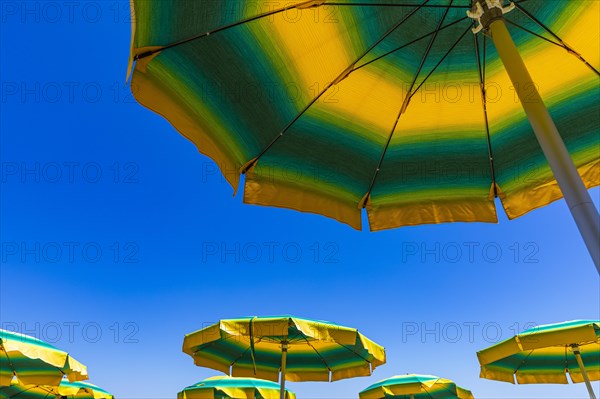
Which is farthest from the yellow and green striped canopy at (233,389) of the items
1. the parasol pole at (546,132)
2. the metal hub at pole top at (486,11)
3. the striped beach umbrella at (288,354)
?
the metal hub at pole top at (486,11)

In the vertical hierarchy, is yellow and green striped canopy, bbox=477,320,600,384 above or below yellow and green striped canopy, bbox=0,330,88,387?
above

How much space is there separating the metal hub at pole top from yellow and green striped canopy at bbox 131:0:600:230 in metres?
0.26

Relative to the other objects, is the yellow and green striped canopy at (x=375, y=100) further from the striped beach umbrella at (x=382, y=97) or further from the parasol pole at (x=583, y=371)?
the parasol pole at (x=583, y=371)

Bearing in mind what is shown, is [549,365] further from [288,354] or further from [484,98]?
[484,98]

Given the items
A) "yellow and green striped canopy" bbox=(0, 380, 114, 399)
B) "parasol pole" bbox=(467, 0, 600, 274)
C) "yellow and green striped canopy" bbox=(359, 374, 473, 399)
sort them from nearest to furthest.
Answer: "parasol pole" bbox=(467, 0, 600, 274)
"yellow and green striped canopy" bbox=(359, 374, 473, 399)
"yellow and green striped canopy" bbox=(0, 380, 114, 399)

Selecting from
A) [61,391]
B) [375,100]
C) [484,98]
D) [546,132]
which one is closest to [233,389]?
[61,391]

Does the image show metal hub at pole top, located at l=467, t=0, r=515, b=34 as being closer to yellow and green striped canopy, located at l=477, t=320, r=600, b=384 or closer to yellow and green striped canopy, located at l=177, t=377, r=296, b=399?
yellow and green striped canopy, located at l=477, t=320, r=600, b=384

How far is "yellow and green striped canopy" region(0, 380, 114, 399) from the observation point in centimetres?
983

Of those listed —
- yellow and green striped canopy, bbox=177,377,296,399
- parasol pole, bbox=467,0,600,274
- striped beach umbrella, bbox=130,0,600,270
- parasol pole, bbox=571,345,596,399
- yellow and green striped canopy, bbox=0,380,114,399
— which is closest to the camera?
parasol pole, bbox=467,0,600,274

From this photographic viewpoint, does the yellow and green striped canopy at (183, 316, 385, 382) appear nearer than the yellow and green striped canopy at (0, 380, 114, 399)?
Yes

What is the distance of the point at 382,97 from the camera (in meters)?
3.31

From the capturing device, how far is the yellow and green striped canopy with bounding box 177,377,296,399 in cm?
846

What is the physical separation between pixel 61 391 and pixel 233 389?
4233 mm

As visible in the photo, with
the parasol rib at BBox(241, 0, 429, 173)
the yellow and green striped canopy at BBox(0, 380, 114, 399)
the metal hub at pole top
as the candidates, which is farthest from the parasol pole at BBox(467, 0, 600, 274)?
the yellow and green striped canopy at BBox(0, 380, 114, 399)
